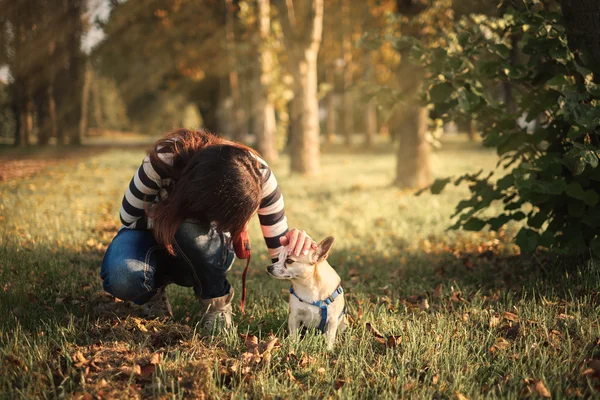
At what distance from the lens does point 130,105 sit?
34000mm

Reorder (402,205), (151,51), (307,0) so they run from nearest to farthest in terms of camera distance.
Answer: (402,205) < (307,0) < (151,51)

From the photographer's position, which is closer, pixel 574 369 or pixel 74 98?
pixel 574 369

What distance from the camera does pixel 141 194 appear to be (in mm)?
3004

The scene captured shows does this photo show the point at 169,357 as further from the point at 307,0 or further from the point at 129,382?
the point at 307,0

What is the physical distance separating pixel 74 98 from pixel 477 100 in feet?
77.4

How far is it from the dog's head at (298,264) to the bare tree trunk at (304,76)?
29.2ft

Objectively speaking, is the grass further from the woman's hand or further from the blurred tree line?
the blurred tree line

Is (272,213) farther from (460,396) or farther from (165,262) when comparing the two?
(460,396)

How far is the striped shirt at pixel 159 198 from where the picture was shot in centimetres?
292

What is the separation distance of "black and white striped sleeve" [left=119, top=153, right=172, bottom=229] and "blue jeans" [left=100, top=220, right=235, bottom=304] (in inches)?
3.0

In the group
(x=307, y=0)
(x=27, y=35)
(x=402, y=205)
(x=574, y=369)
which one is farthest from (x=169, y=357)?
(x=27, y=35)

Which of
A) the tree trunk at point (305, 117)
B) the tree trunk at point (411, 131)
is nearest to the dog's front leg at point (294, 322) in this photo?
the tree trunk at point (411, 131)

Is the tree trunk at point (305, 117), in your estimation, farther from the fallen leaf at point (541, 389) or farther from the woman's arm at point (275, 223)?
the fallen leaf at point (541, 389)

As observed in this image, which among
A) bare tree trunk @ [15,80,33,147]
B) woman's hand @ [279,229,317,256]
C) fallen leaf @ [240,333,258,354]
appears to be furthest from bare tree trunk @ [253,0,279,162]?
fallen leaf @ [240,333,258,354]
